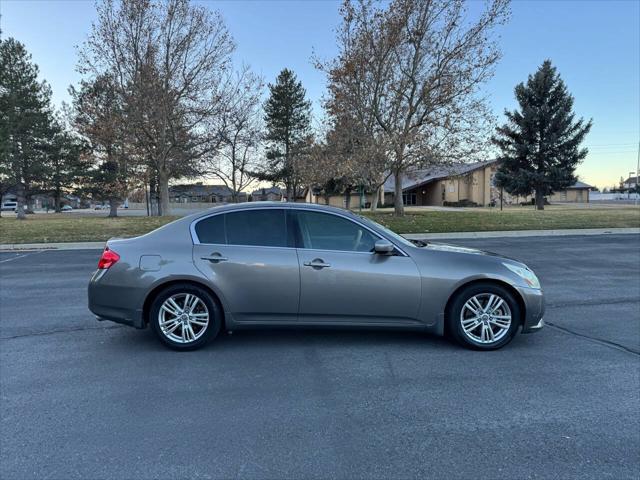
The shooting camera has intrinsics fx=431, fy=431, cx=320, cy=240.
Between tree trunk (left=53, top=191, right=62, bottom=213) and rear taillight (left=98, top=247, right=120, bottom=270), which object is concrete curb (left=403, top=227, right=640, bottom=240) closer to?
rear taillight (left=98, top=247, right=120, bottom=270)

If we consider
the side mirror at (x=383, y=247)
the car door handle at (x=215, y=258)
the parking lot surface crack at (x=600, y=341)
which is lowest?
the parking lot surface crack at (x=600, y=341)

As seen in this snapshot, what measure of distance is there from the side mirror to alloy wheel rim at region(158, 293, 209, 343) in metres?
1.86

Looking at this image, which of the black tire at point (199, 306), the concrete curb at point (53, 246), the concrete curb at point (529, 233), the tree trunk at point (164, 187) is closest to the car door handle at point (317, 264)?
the black tire at point (199, 306)

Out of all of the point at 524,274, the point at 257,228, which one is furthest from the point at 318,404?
the point at 524,274

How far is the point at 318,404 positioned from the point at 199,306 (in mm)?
1777

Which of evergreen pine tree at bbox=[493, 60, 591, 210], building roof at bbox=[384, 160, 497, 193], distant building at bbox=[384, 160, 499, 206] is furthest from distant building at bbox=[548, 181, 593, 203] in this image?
evergreen pine tree at bbox=[493, 60, 591, 210]

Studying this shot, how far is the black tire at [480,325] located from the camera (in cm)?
442

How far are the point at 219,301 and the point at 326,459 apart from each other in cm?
224

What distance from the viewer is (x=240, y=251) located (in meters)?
4.47

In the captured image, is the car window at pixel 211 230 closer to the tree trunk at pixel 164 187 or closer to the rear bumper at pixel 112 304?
the rear bumper at pixel 112 304

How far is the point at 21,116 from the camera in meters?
36.9

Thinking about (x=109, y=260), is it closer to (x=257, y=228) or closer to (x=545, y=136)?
(x=257, y=228)

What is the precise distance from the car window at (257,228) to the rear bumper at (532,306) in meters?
2.55

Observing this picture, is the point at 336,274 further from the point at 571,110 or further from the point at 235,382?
the point at 571,110
